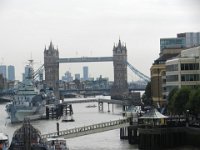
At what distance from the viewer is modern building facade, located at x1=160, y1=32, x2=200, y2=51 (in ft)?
475

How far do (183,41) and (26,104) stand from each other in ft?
153

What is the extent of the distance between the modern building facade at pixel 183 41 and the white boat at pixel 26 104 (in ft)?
97.5

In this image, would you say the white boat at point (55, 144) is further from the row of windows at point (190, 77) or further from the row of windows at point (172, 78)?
the row of windows at point (172, 78)

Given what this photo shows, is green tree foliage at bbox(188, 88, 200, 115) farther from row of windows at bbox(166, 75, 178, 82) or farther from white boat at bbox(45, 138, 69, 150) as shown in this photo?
white boat at bbox(45, 138, 69, 150)

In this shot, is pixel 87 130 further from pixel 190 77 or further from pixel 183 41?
pixel 183 41

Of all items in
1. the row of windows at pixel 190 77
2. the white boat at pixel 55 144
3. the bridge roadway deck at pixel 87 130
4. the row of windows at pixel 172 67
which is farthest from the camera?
the row of windows at pixel 172 67

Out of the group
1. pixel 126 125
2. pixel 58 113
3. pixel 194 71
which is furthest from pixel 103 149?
pixel 58 113

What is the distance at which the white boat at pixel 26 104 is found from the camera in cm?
11238

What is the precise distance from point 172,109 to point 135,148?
10.9 m

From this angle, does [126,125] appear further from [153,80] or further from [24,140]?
[153,80]

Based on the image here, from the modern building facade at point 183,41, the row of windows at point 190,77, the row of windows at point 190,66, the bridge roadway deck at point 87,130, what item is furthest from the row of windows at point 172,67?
the modern building facade at point 183,41

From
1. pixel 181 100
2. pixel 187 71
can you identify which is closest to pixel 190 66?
pixel 187 71

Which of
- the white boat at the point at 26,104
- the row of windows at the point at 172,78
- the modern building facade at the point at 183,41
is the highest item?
Answer: the modern building facade at the point at 183,41

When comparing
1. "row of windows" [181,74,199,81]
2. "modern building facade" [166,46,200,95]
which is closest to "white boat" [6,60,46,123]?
"modern building facade" [166,46,200,95]
